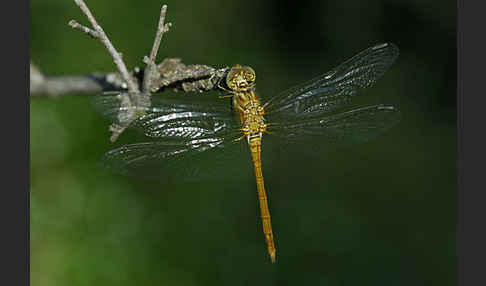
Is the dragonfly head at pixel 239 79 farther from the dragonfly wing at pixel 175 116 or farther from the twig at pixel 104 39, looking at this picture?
the twig at pixel 104 39

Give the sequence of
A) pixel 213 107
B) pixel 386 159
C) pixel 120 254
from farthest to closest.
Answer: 1. pixel 386 159
2. pixel 120 254
3. pixel 213 107

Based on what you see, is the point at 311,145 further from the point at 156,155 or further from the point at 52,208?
the point at 52,208

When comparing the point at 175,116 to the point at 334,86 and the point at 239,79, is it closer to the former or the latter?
the point at 239,79

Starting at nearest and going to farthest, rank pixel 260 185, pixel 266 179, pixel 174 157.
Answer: pixel 174 157 < pixel 260 185 < pixel 266 179

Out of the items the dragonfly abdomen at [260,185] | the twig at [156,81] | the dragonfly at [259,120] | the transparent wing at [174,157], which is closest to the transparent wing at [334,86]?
the dragonfly at [259,120]

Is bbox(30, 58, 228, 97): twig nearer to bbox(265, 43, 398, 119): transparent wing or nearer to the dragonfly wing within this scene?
the dragonfly wing

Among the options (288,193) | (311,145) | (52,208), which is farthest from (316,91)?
(52,208)

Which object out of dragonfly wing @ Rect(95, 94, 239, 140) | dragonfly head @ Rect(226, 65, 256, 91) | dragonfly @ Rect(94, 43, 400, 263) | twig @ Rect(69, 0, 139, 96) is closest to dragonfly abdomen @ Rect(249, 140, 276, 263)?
dragonfly @ Rect(94, 43, 400, 263)

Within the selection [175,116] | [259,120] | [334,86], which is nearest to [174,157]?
[175,116]
